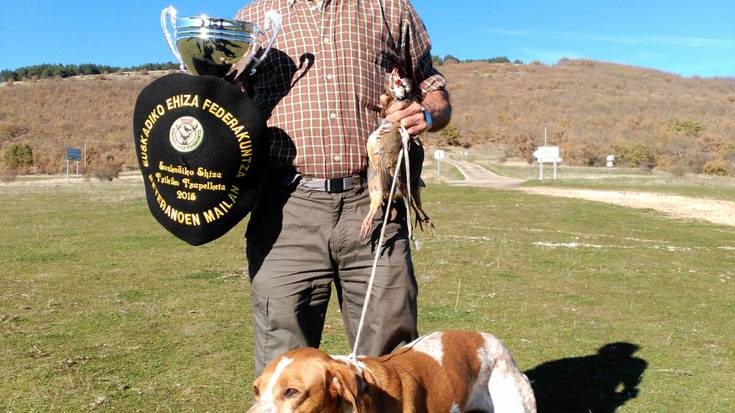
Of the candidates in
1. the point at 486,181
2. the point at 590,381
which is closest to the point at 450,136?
the point at 486,181

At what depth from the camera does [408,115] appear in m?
3.50

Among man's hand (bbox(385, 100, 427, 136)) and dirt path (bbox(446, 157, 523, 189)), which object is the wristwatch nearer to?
man's hand (bbox(385, 100, 427, 136))

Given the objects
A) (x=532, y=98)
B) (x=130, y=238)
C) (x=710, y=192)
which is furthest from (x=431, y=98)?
(x=532, y=98)

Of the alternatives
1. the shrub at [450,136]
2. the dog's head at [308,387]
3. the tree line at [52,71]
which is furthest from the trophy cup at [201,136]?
the tree line at [52,71]

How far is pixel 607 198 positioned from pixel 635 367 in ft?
67.2

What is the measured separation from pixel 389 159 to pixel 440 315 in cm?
445

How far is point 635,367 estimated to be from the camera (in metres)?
5.85

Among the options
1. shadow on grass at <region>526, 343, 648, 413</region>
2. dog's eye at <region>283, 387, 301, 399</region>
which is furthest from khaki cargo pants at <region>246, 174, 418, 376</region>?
shadow on grass at <region>526, 343, 648, 413</region>

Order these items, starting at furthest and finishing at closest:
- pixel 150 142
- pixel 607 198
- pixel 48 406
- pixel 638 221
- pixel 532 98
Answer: pixel 532 98
pixel 607 198
pixel 638 221
pixel 48 406
pixel 150 142

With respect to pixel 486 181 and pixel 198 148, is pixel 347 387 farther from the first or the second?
pixel 486 181

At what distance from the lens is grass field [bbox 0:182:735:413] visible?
528 centimetres

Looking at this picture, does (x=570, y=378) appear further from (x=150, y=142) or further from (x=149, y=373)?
(x=150, y=142)

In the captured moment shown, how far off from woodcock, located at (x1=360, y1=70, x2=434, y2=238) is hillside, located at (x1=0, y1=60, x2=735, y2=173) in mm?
55463

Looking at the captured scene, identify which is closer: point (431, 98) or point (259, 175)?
point (259, 175)
